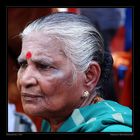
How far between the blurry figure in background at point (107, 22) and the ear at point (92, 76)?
4.9 inches

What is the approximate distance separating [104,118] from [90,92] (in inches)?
11.6

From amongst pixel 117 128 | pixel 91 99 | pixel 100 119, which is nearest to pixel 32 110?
pixel 91 99

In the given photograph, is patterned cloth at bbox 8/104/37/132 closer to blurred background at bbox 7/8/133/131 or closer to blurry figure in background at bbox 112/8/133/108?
blurred background at bbox 7/8/133/131

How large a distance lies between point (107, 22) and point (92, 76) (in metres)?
0.55

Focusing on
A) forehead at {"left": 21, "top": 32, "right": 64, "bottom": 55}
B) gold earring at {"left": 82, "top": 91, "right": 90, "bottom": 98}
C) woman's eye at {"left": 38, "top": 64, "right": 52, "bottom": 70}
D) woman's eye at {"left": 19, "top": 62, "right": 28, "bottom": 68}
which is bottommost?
gold earring at {"left": 82, "top": 91, "right": 90, "bottom": 98}

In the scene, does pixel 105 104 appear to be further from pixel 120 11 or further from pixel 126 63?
pixel 120 11

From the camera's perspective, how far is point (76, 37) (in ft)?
13.5

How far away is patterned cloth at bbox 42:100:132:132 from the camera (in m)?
3.99

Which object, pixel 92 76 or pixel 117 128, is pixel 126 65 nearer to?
pixel 92 76

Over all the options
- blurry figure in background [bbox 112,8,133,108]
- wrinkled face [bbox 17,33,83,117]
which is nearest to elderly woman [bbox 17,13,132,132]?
wrinkled face [bbox 17,33,83,117]

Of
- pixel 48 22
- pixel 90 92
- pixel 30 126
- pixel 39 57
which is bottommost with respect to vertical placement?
pixel 30 126

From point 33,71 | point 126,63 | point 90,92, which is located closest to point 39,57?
point 33,71
